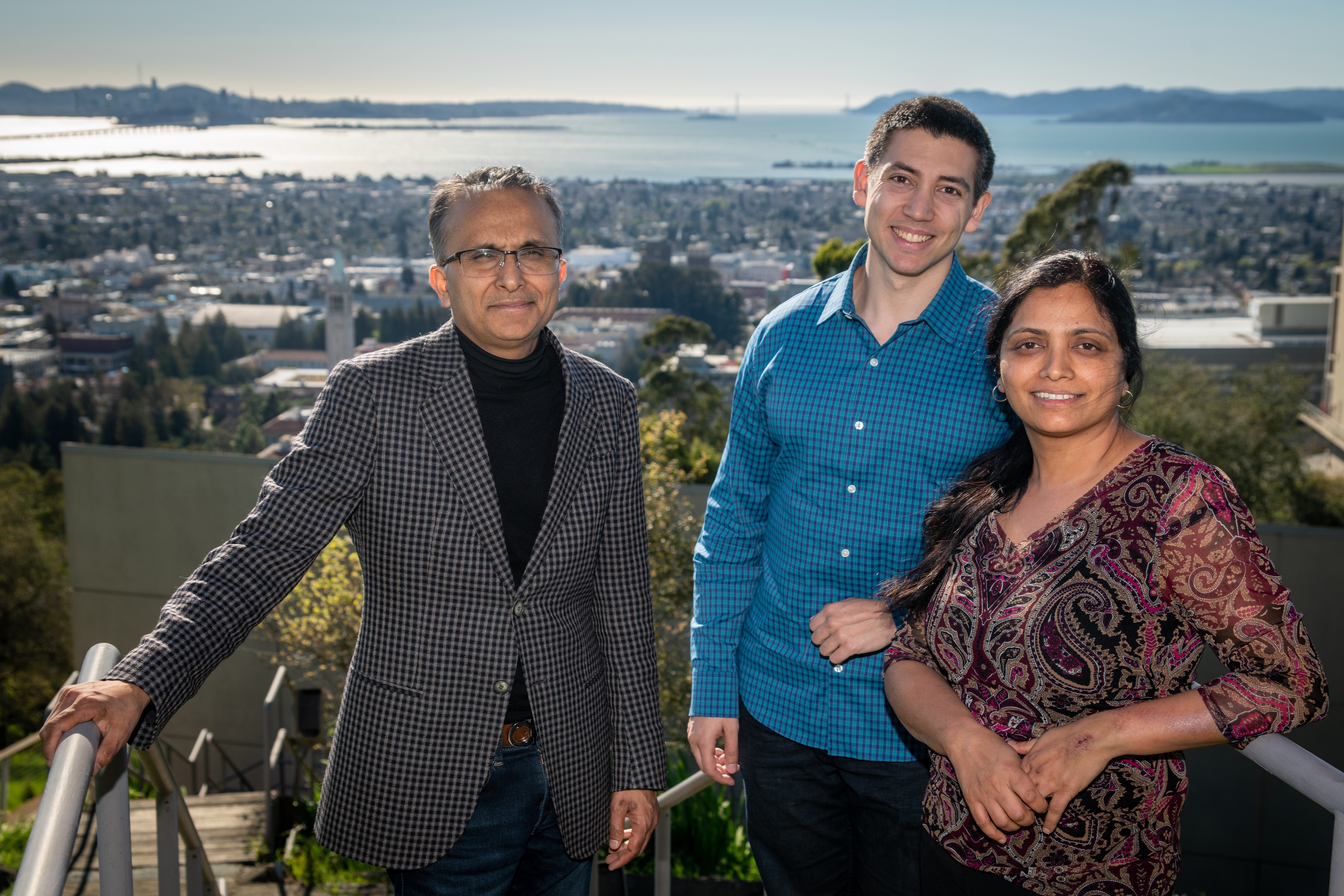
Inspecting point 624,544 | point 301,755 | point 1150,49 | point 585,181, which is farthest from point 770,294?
point 624,544

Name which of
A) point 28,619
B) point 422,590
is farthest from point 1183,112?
point 28,619

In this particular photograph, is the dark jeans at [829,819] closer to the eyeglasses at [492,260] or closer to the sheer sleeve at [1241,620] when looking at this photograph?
the sheer sleeve at [1241,620]

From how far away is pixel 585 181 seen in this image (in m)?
24.5

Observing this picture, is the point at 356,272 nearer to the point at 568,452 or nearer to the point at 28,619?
the point at 28,619

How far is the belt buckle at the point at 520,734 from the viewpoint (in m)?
1.64

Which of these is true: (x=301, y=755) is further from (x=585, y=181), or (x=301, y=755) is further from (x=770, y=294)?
(x=585, y=181)

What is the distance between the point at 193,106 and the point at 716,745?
102ft

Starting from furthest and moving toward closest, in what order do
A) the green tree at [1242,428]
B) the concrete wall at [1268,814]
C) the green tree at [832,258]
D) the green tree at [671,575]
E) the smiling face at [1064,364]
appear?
the green tree at [1242,428] → the green tree at [832,258] → the concrete wall at [1268,814] → the green tree at [671,575] → the smiling face at [1064,364]

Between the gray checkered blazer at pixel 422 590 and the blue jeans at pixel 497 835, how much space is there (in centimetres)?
4

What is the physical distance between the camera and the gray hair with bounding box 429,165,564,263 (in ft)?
5.41

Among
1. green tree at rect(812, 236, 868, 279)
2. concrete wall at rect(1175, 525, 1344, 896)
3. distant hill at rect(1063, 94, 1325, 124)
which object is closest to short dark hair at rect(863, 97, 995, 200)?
green tree at rect(812, 236, 868, 279)

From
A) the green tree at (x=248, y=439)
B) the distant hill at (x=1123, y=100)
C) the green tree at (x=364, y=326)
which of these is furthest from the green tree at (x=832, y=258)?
the distant hill at (x=1123, y=100)

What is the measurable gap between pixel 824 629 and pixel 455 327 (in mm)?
859

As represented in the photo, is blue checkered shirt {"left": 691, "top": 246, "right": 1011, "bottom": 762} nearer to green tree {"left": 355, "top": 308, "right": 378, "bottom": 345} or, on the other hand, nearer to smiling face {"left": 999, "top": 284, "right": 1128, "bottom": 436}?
smiling face {"left": 999, "top": 284, "right": 1128, "bottom": 436}
